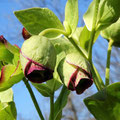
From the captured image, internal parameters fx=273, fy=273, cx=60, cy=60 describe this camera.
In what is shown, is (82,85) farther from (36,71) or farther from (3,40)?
(3,40)

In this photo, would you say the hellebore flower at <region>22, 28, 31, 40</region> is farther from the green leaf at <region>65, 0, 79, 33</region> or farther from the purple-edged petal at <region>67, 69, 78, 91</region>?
the purple-edged petal at <region>67, 69, 78, 91</region>

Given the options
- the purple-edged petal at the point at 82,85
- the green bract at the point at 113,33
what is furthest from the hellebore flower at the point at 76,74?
the green bract at the point at 113,33

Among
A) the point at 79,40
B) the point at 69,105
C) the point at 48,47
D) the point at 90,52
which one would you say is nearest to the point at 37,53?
the point at 48,47

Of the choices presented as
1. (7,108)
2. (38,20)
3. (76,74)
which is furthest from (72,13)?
(7,108)

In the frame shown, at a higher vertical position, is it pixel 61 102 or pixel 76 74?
pixel 76 74

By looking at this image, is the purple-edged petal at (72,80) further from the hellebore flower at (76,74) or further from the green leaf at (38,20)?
the green leaf at (38,20)

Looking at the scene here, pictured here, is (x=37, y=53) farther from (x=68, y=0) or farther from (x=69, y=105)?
(x=69, y=105)
